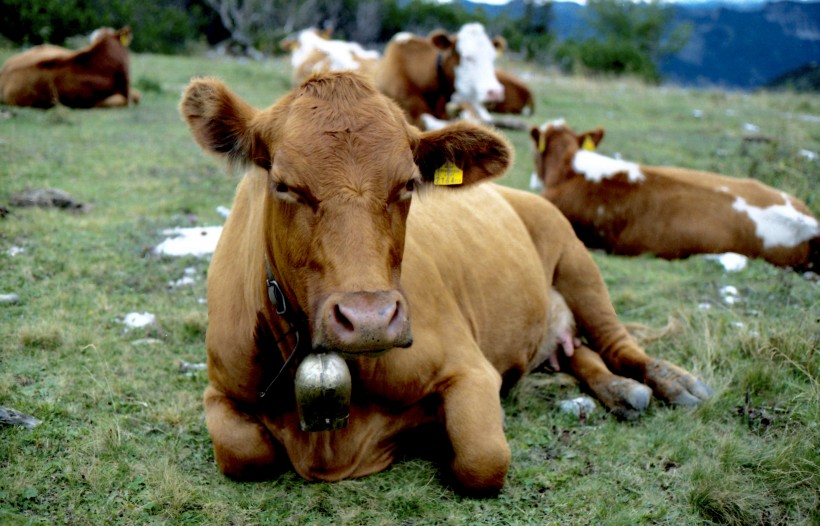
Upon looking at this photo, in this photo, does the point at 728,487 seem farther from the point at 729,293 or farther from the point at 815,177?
the point at 815,177

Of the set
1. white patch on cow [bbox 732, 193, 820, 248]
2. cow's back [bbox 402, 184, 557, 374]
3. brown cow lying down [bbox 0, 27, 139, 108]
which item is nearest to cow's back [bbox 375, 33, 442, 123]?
brown cow lying down [bbox 0, 27, 139, 108]

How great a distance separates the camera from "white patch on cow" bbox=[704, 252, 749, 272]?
699 cm

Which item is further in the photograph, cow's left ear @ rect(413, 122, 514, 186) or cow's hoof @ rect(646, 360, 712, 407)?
cow's hoof @ rect(646, 360, 712, 407)

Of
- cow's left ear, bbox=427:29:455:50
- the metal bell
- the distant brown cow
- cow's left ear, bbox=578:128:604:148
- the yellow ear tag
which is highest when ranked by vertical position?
the yellow ear tag

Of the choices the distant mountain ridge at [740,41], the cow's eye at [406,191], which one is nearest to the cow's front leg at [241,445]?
the cow's eye at [406,191]

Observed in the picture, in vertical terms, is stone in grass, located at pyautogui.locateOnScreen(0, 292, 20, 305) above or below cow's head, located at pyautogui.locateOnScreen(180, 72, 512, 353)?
below

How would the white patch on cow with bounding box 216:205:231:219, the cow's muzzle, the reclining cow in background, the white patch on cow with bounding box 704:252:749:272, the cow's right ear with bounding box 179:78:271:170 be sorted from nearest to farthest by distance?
the cow's muzzle → the cow's right ear with bounding box 179:78:271:170 → the white patch on cow with bounding box 704:252:749:272 → the white patch on cow with bounding box 216:205:231:219 → the reclining cow in background

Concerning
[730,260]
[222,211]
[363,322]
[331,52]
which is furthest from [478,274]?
[331,52]

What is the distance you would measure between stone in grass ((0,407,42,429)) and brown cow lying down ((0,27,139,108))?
8956 mm

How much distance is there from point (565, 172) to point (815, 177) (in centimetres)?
369

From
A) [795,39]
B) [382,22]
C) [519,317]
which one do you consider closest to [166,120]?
[519,317]

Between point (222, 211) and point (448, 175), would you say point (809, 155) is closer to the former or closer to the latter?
point (222, 211)

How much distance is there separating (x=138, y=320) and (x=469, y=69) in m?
9.25

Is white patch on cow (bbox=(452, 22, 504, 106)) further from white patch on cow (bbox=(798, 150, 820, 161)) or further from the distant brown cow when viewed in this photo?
white patch on cow (bbox=(798, 150, 820, 161))
